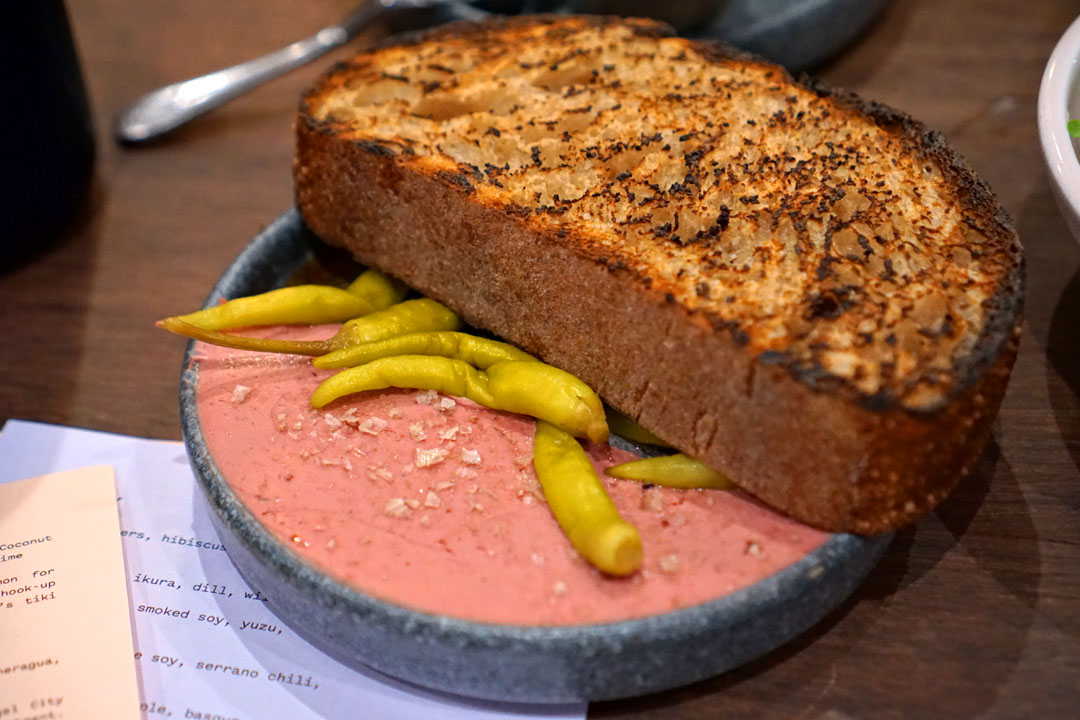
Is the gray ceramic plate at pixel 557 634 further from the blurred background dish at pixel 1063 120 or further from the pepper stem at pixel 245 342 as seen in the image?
the blurred background dish at pixel 1063 120

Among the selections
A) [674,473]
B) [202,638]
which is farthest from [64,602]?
[674,473]

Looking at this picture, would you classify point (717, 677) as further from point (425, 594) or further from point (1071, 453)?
point (1071, 453)

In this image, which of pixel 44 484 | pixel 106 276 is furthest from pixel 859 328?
pixel 106 276

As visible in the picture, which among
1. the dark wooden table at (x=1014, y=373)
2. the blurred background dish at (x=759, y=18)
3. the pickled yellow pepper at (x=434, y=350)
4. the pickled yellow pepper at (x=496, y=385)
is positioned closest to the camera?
the dark wooden table at (x=1014, y=373)

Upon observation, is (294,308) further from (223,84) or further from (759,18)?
(759,18)

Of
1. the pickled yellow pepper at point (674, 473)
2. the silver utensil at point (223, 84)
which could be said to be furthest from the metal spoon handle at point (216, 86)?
the pickled yellow pepper at point (674, 473)

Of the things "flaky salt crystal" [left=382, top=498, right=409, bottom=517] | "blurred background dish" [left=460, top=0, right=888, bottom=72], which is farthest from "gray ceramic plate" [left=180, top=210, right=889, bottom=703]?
→ "blurred background dish" [left=460, top=0, right=888, bottom=72]
